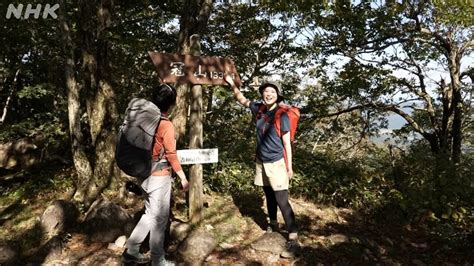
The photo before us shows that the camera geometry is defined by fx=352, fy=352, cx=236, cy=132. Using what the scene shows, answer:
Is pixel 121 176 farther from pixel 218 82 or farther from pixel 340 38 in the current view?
pixel 340 38

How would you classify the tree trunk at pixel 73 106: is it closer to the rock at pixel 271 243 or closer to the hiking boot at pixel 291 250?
the rock at pixel 271 243

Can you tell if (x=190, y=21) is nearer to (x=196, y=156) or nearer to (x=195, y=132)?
(x=195, y=132)

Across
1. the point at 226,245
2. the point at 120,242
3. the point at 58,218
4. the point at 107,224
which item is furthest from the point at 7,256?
the point at 226,245

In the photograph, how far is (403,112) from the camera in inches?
500

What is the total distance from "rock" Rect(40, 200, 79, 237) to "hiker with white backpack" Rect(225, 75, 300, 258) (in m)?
3.09

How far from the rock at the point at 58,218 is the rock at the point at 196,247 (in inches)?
77.2

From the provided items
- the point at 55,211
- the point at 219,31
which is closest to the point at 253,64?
the point at 219,31

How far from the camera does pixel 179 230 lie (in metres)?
4.93

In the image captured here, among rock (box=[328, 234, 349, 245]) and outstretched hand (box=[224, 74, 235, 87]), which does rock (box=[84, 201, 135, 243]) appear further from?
rock (box=[328, 234, 349, 245])

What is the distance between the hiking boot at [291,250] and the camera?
4590 mm

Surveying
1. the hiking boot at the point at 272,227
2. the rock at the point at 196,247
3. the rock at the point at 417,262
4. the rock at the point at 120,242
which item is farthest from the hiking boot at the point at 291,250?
the rock at the point at 120,242

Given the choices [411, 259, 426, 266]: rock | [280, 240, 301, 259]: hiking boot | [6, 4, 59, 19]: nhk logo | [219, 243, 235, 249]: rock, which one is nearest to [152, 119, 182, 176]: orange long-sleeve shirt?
[219, 243, 235, 249]: rock

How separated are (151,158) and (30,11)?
287 inches

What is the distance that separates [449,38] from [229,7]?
7752 millimetres
